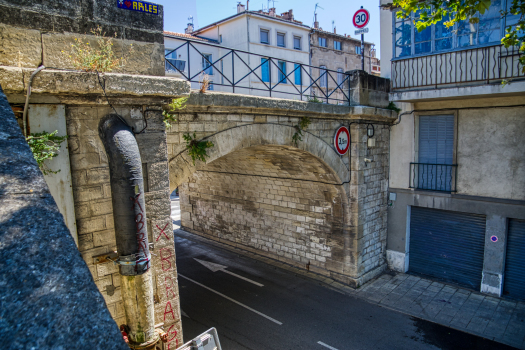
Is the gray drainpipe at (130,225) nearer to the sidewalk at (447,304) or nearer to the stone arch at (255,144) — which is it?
the stone arch at (255,144)

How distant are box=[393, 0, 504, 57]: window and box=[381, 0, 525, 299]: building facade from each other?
0.03 m

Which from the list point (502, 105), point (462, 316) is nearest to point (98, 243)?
point (462, 316)

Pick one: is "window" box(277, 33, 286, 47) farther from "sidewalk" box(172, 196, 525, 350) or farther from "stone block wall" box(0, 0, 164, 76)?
"stone block wall" box(0, 0, 164, 76)

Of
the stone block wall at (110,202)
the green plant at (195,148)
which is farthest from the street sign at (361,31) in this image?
the stone block wall at (110,202)

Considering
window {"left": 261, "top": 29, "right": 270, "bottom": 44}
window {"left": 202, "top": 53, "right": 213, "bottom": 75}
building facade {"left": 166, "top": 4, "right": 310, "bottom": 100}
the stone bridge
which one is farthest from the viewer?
window {"left": 261, "top": 29, "right": 270, "bottom": 44}

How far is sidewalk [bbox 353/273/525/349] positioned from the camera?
8.35 m

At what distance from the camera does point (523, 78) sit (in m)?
8.49

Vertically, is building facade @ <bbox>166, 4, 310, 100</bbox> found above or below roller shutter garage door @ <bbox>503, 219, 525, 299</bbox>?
above

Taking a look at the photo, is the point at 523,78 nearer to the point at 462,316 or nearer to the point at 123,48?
the point at 462,316

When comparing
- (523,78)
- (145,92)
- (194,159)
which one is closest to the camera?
(145,92)

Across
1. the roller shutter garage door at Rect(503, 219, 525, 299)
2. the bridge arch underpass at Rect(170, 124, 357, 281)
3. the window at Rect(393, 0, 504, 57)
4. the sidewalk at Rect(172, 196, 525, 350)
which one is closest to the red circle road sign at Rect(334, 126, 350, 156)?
the bridge arch underpass at Rect(170, 124, 357, 281)

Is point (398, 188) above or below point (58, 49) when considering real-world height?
below

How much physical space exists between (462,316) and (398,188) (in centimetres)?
409

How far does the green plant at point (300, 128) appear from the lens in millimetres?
8430
